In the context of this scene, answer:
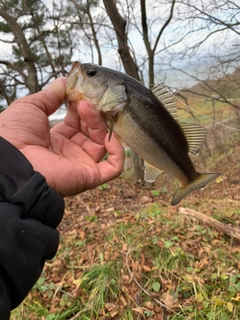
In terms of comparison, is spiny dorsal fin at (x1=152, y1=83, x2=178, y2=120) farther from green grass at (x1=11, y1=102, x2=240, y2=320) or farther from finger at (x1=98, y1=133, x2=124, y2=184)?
green grass at (x1=11, y1=102, x2=240, y2=320)

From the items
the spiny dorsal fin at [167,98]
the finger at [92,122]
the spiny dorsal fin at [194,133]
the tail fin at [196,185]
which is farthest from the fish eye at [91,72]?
the tail fin at [196,185]

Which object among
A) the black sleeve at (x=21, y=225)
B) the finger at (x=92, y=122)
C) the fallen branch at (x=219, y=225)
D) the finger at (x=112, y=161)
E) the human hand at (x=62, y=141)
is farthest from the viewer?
the fallen branch at (x=219, y=225)

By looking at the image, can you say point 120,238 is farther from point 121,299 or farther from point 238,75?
point 238,75

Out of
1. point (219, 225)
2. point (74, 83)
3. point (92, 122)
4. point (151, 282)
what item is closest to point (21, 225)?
point (92, 122)

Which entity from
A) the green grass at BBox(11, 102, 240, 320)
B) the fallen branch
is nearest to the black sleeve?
the green grass at BBox(11, 102, 240, 320)

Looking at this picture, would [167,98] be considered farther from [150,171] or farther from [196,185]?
[196,185]

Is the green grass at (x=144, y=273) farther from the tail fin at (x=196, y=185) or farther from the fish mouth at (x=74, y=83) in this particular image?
the fish mouth at (x=74, y=83)
